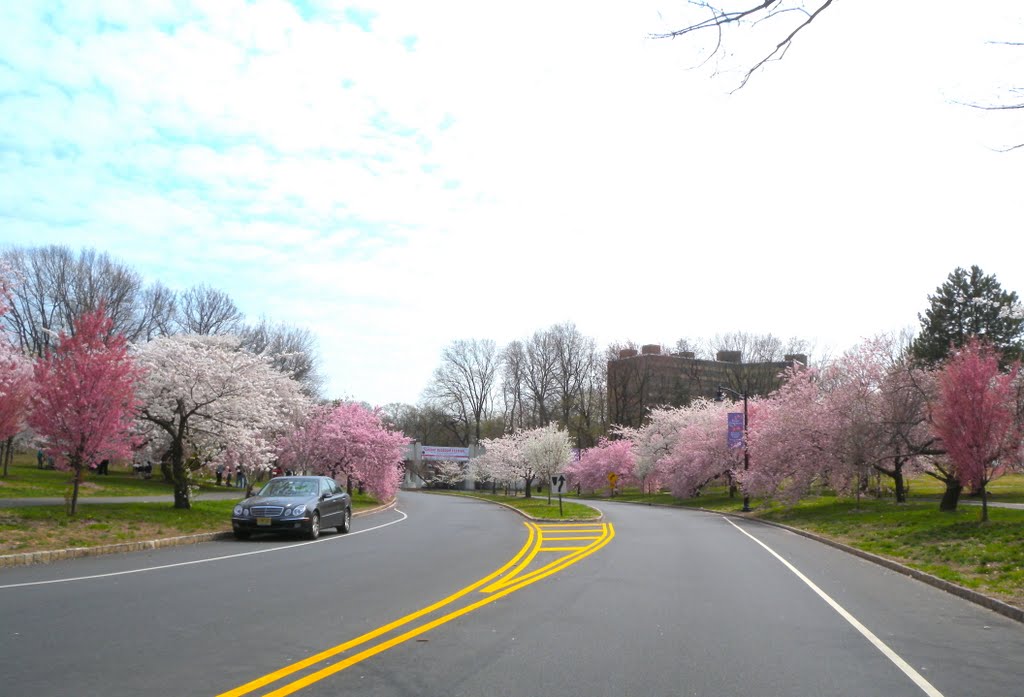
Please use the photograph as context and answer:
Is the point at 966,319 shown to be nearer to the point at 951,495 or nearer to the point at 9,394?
the point at 951,495

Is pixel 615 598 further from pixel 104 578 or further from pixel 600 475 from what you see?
pixel 600 475

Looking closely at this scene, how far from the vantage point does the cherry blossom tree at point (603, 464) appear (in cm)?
6444

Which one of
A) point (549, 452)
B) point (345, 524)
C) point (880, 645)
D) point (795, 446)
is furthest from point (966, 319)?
point (880, 645)

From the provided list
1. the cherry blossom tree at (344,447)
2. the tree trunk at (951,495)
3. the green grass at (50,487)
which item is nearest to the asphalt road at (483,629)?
the green grass at (50,487)

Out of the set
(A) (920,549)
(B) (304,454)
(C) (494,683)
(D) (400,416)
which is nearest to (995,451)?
(A) (920,549)

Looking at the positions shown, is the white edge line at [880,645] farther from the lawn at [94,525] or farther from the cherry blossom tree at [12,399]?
the cherry blossom tree at [12,399]

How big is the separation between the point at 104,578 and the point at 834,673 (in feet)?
32.4

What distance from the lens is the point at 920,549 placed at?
17.4m

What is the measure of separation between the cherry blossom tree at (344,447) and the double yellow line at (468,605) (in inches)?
654

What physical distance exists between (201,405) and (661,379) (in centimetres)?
6015

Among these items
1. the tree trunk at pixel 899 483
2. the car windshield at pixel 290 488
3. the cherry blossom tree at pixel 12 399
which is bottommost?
the car windshield at pixel 290 488

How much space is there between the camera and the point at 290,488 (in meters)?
19.9

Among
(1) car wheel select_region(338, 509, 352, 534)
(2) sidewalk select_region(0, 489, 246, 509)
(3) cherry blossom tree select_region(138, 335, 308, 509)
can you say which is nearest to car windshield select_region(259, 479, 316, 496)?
(1) car wheel select_region(338, 509, 352, 534)

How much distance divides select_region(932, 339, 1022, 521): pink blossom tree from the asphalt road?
23.5 ft
